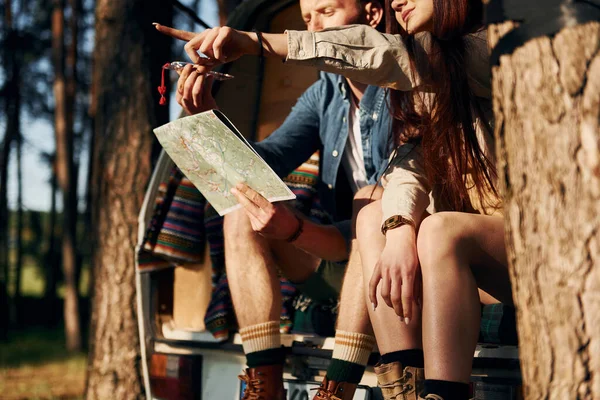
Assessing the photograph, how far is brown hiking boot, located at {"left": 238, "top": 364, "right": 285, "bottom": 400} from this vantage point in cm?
238

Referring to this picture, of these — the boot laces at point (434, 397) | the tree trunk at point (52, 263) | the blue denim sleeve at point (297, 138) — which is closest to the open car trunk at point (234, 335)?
the boot laces at point (434, 397)

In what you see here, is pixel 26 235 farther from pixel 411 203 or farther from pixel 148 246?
pixel 411 203

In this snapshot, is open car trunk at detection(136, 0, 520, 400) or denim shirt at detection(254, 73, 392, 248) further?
denim shirt at detection(254, 73, 392, 248)

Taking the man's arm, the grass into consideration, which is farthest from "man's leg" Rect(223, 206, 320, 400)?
the grass

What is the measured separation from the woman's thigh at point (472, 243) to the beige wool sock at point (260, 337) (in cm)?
74

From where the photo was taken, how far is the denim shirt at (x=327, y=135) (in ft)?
8.93

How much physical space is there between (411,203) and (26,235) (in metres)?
16.6

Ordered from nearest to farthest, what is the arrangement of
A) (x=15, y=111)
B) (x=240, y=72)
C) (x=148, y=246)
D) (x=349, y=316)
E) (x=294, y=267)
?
1. (x=349, y=316)
2. (x=294, y=267)
3. (x=148, y=246)
4. (x=240, y=72)
5. (x=15, y=111)

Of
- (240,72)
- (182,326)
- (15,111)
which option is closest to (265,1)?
(240,72)

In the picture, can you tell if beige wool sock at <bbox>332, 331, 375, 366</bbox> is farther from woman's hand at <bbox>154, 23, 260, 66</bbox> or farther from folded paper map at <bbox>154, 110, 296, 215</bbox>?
woman's hand at <bbox>154, 23, 260, 66</bbox>

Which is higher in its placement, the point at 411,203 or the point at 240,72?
the point at 240,72

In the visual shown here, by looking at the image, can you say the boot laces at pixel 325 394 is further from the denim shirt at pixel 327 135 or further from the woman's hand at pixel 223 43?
the woman's hand at pixel 223 43

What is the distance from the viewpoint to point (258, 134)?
3.63 m

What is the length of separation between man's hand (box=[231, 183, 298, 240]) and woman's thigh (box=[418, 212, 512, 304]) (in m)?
0.58
